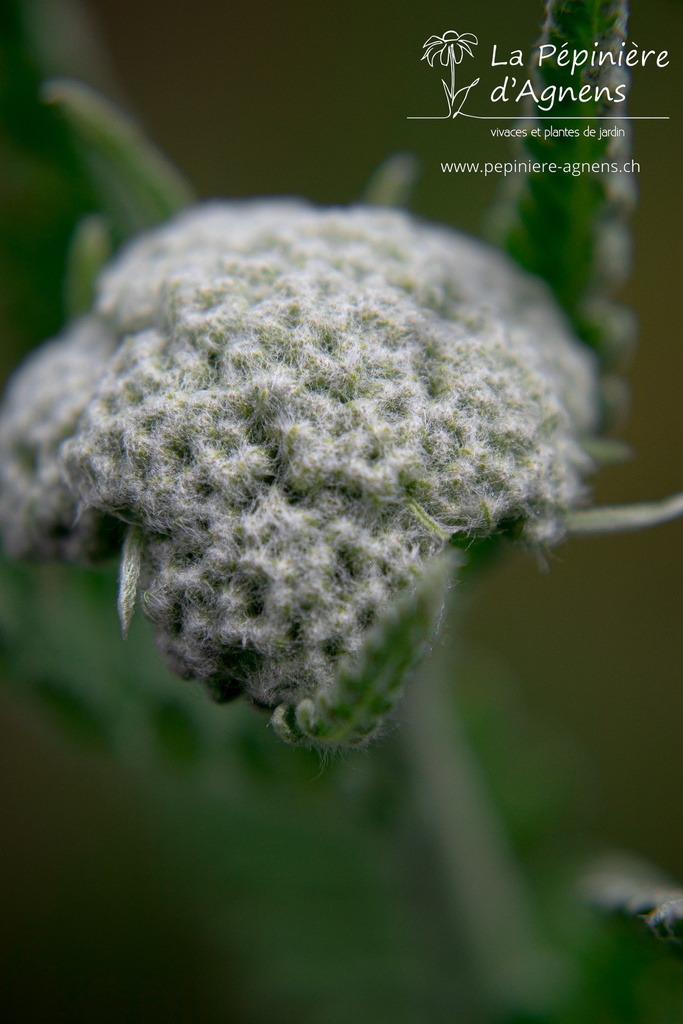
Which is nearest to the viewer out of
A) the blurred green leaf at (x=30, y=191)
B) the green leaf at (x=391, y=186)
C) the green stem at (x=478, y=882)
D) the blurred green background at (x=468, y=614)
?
the green leaf at (x=391, y=186)

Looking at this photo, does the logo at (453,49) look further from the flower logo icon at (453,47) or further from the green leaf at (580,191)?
the green leaf at (580,191)

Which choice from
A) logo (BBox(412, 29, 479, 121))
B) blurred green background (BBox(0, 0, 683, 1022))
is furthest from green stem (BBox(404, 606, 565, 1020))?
logo (BBox(412, 29, 479, 121))

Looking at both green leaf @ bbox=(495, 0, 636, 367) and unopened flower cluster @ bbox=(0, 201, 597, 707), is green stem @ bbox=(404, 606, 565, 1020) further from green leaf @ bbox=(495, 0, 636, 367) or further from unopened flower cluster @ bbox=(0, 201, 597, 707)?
green leaf @ bbox=(495, 0, 636, 367)

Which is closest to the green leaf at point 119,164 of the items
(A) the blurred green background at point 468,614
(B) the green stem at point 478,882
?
(B) the green stem at point 478,882

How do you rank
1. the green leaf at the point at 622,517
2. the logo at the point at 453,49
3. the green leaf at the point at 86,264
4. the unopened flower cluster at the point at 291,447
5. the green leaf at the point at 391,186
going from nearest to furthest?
1. the unopened flower cluster at the point at 291,447
2. the green leaf at the point at 622,517
3. the green leaf at the point at 86,264
4. the green leaf at the point at 391,186
5. the logo at the point at 453,49

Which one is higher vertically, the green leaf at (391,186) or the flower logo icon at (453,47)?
the flower logo icon at (453,47)
